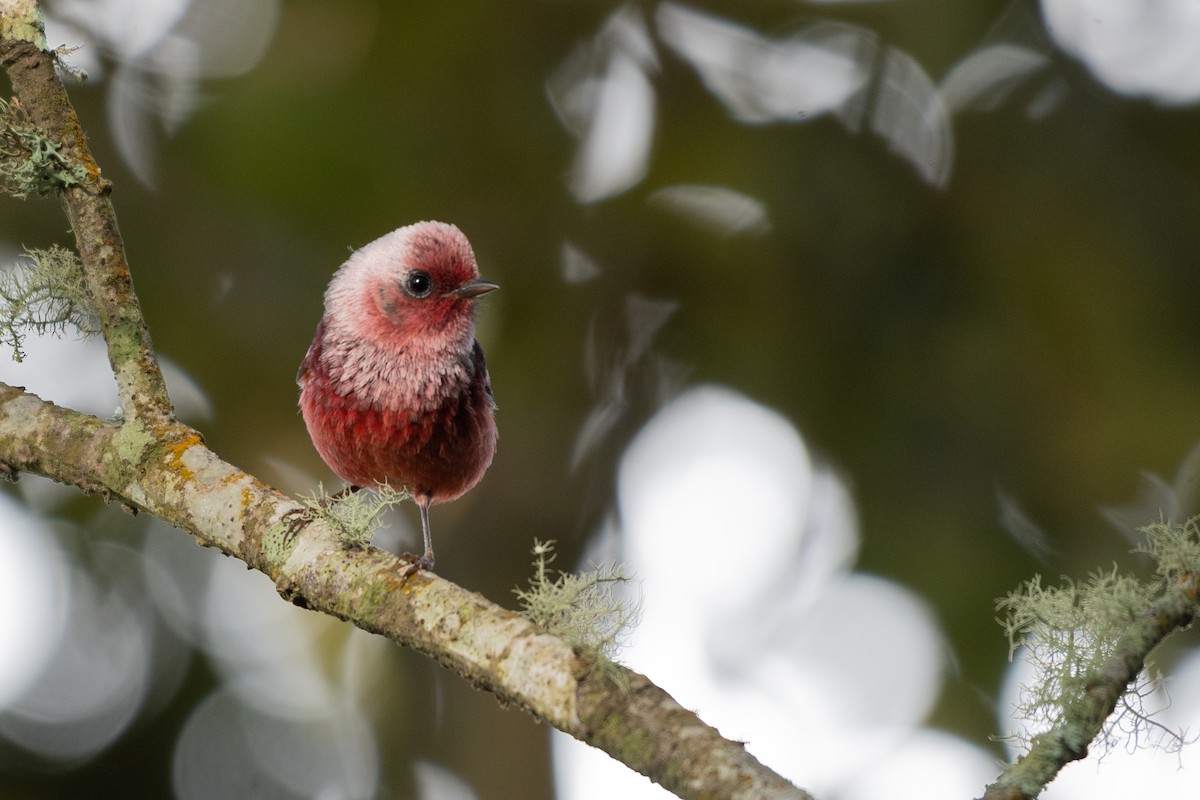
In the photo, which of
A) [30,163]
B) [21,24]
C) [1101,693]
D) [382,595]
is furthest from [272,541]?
[1101,693]

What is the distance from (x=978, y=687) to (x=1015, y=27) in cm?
343

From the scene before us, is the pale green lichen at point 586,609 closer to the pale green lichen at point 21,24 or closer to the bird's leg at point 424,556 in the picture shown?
the bird's leg at point 424,556

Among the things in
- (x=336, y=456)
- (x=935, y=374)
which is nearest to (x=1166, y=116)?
(x=935, y=374)

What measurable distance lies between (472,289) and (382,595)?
1.22 meters

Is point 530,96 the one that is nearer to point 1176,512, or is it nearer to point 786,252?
point 786,252

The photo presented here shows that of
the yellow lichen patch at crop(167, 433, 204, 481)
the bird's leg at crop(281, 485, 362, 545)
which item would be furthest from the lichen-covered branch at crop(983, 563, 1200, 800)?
the yellow lichen patch at crop(167, 433, 204, 481)

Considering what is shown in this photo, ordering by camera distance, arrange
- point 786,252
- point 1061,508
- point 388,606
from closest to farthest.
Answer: point 388,606 → point 1061,508 → point 786,252

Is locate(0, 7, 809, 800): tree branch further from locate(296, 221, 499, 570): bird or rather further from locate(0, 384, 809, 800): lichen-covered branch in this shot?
locate(296, 221, 499, 570): bird

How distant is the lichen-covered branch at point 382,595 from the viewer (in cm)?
220

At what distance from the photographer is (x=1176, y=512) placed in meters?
5.32

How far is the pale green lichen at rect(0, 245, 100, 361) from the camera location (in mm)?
3502

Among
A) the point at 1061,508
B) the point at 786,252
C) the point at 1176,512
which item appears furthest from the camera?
the point at 786,252

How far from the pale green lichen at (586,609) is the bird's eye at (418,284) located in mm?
1382

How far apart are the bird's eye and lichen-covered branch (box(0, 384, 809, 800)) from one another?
0.82m
